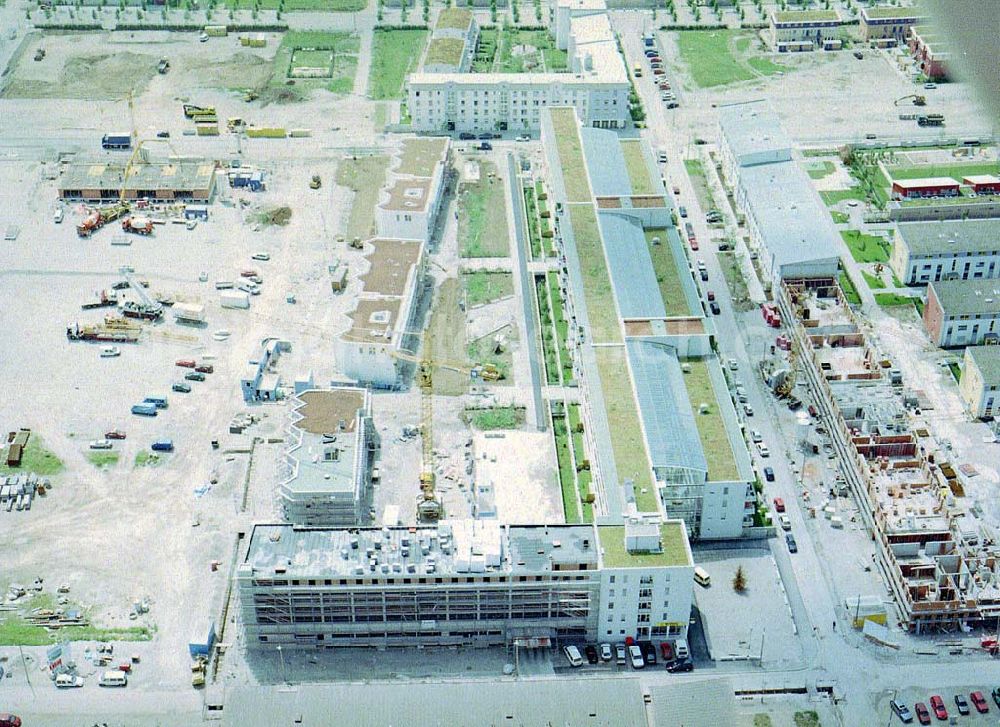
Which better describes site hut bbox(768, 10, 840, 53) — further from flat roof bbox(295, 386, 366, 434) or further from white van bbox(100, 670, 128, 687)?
white van bbox(100, 670, 128, 687)

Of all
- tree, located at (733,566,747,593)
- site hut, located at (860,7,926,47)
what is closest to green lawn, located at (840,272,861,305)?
tree, located at (733,566,747,593)

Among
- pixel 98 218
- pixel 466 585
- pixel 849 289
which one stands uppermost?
pixel 98 218

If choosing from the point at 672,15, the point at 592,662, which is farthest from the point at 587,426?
the point at 672,15

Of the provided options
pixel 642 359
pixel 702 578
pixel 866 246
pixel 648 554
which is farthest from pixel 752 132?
pixel 648 554

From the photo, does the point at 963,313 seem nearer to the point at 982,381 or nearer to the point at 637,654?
the point at 982,381

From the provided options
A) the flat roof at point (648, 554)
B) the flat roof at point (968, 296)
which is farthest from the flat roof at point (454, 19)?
the flat roof at point (648, 554)

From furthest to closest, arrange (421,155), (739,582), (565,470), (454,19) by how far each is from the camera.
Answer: (454,19) < (421,155) < (565,470) < (739,582)

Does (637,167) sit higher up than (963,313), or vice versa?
(637,167)
